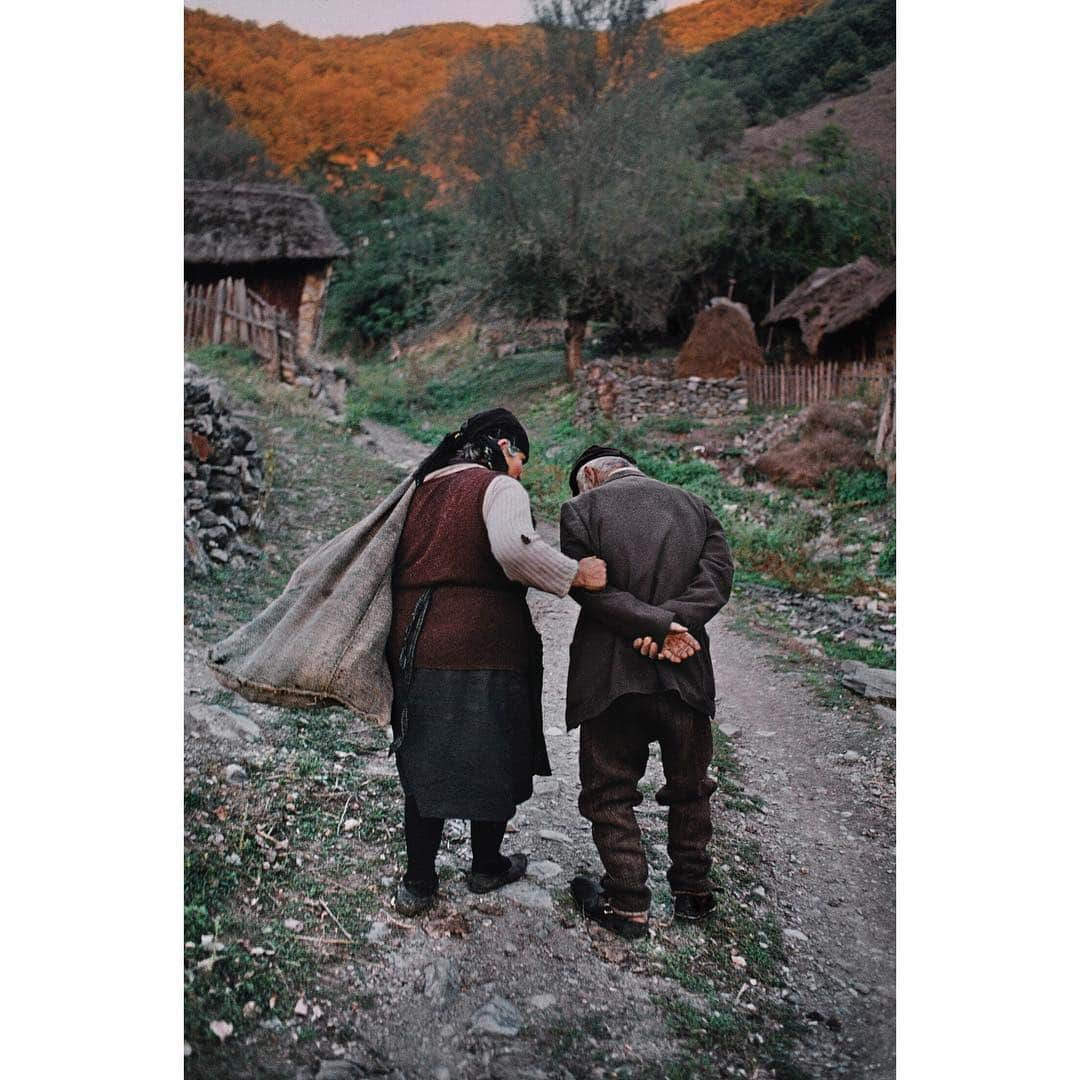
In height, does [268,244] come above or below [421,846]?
above

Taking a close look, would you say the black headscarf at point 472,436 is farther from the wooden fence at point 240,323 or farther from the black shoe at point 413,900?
the wooden fence at point 240,323

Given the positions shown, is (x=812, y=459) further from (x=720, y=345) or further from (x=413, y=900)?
(x=413, y=900)

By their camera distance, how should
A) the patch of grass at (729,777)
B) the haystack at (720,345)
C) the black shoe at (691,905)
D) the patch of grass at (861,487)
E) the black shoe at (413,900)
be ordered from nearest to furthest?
the black shoe at (413,900)
the black shoe at (691,905)
the patch of grass at (729,777)
the patch of grass at (861,487)
the haystack at (720,345)

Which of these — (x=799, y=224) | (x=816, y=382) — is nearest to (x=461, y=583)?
(x=816, y=382)

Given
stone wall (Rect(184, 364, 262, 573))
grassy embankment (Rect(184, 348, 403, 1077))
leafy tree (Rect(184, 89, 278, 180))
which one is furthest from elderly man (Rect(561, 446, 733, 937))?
leafy tree (Rect(184, 89, 278, 180))

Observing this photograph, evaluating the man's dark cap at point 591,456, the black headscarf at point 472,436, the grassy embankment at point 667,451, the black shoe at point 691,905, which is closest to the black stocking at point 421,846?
the black shoe at point 691,905

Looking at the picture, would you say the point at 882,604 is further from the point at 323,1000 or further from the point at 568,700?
the point at 323,1000
